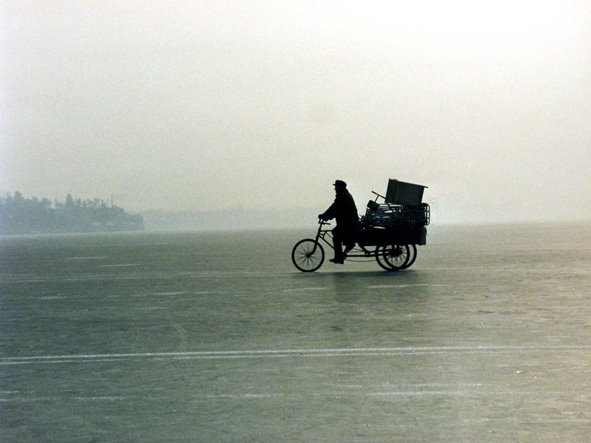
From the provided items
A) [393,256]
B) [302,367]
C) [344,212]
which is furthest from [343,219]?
[302,367]

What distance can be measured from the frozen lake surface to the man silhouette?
4845mm

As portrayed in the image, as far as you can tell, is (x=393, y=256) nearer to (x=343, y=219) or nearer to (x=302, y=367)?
(x=343, y=219)

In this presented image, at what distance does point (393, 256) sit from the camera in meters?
24.3

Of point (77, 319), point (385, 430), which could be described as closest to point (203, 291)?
point (77, 319)

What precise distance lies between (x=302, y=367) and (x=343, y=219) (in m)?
14.0

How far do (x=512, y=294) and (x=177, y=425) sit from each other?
38.2 feet

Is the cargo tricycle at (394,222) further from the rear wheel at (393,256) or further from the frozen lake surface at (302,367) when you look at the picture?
the frozen lake surface at (302,367)

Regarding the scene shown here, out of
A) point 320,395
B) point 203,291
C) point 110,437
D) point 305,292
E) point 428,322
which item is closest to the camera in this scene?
point 110,437

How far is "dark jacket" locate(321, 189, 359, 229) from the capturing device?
22875mm

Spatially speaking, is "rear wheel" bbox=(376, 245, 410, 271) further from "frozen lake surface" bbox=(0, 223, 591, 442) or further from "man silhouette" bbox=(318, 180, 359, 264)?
"frozen lake surface" bbox=(0, 223, 591, 442)

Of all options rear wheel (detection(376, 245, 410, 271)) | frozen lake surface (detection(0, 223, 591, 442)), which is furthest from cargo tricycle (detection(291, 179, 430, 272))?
frozen lake surface (detection(0, 223, 591, 442))

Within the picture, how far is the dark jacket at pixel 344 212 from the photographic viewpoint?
2288 centimetres

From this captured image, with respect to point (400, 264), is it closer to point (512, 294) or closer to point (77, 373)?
point (512, 294)

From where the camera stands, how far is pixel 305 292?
18344 millimetres
